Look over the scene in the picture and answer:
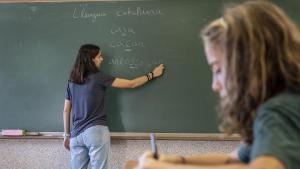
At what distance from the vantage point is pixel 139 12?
8.95ft

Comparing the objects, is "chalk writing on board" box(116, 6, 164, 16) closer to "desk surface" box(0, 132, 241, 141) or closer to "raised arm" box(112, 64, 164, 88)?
"raised arm" box(112, 64, 164, 88)

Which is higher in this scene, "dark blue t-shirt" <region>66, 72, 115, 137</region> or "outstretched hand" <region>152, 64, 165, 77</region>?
"outstretched hand" <region>152, 64, 165, 77</region>

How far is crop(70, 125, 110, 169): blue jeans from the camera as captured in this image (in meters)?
2.57

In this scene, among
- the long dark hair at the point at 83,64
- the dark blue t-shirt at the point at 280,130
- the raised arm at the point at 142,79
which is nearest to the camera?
the dark blue t-shirt at the point at 280,130

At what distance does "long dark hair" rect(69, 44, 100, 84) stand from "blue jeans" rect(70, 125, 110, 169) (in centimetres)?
39

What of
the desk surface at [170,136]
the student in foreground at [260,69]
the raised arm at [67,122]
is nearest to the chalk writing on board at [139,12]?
the raised arm at [67,122]

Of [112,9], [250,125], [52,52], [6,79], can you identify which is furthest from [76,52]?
[250,125]

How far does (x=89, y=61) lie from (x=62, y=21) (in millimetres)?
491

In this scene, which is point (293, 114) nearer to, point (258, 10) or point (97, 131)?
point (258, 10)

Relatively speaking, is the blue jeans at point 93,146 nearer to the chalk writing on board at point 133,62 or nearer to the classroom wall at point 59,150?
the classroom wall at point 59,150

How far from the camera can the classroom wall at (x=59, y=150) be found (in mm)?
2752

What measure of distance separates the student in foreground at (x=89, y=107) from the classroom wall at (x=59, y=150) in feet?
0.85

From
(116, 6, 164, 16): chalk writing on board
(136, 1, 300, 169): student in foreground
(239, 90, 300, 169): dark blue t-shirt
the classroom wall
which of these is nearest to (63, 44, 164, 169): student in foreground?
the classroom wall

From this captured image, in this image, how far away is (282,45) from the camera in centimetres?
69
